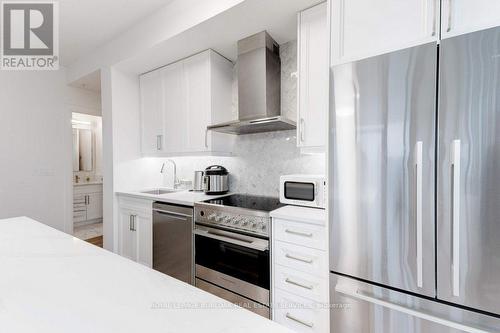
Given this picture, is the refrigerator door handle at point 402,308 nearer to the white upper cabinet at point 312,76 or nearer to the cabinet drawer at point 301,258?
the cabinet drawer at point 301,258

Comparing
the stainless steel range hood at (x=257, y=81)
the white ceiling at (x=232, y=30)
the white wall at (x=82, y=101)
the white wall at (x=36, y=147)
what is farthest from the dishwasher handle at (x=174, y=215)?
the white wall at (x=82, y=101)

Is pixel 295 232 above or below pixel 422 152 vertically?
below

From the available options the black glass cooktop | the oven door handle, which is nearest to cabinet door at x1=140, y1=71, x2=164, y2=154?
the black glass cooktop

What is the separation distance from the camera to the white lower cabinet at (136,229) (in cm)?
243

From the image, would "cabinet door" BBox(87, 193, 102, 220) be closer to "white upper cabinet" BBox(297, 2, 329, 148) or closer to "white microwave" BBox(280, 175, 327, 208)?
"white microwave" BBox(280, 175, 327, 208)

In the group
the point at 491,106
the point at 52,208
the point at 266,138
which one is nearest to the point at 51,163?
the point at 52,208

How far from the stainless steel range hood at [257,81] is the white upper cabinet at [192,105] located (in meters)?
0.34

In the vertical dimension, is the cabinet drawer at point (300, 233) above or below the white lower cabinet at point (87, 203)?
above

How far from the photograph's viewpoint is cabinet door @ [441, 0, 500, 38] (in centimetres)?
89

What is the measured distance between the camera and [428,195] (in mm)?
974

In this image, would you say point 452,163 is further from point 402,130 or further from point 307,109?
point 307,109

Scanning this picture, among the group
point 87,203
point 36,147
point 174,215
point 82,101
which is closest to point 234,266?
point 174,215

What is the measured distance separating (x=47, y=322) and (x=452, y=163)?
1.38m

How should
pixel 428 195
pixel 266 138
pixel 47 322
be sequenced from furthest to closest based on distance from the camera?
pixel 266 138 < pixel 428 195 < pixel 47 322
